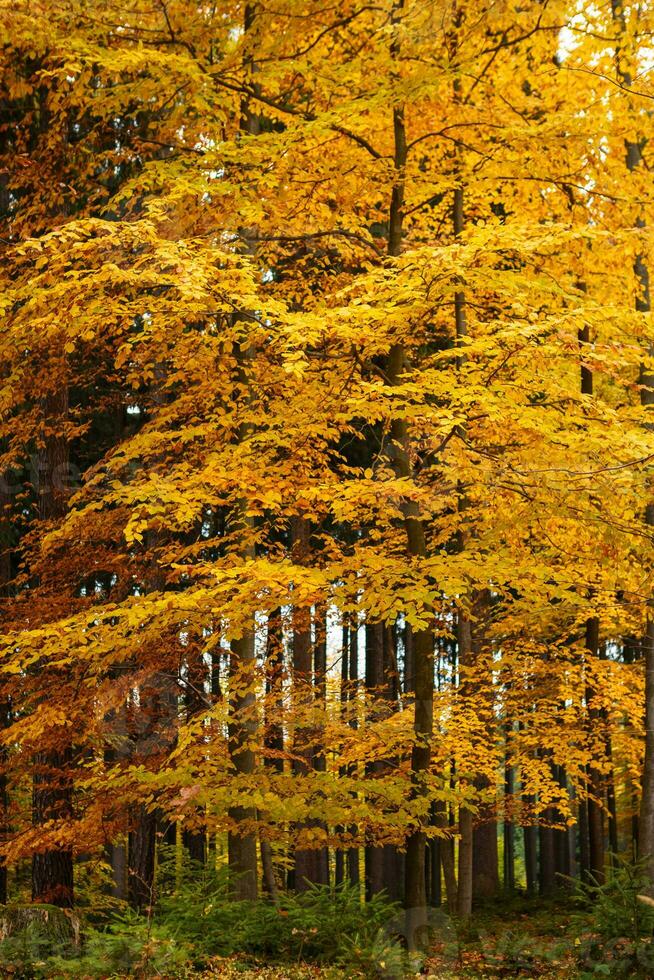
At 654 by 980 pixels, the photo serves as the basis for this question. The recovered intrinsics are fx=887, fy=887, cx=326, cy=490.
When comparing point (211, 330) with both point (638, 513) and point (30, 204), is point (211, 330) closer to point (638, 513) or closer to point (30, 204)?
point (30, 204)

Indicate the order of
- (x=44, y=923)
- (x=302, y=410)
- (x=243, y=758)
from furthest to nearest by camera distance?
1. (x=243, y=758)
2. (x=44, y=923)
3. (x=302, y=410)

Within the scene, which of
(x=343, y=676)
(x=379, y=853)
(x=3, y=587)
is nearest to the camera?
(x=3, y=587)

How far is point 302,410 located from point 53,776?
609cm

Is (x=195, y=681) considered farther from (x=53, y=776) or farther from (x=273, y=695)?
(x=53, y=776)

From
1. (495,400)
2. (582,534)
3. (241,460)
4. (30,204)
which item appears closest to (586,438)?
(495,400)

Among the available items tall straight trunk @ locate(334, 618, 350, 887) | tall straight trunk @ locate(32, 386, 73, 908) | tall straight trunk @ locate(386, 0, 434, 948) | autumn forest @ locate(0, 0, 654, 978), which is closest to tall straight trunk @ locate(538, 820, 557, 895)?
tall straight trunk @ locate(334, 618, 350, 887)

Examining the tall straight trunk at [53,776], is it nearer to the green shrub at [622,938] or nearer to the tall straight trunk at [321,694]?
the tall straight trunk at [321,694]

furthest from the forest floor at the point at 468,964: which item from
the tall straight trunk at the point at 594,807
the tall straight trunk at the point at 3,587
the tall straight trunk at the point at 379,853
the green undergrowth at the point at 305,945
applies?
the tall straight trunk at the point at 379,853

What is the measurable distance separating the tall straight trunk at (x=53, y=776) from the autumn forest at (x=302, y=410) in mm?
46

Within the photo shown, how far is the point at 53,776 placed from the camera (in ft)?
36.4

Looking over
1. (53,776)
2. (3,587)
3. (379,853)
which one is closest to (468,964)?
(53,776)

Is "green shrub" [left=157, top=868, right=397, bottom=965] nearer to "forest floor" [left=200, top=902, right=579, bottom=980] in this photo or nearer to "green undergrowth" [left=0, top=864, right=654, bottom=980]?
"green undergrowth" [left=0, top=864, right=654, bottom=980]

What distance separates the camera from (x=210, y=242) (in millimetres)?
8227

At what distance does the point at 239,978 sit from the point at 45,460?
7417mm
